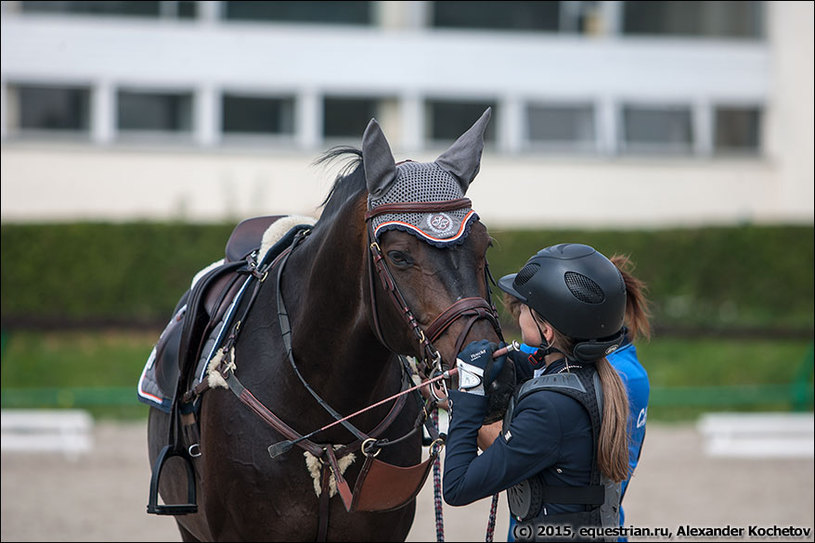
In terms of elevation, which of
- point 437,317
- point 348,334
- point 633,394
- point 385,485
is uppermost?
point 437,317

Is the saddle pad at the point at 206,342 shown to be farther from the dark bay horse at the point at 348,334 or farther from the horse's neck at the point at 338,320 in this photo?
the horse's neck at the point at 338,320

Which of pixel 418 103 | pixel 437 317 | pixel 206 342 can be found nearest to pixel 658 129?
pixel 418 103

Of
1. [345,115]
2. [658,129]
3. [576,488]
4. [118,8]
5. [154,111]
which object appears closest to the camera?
[576,488]

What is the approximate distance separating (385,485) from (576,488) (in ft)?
2.84

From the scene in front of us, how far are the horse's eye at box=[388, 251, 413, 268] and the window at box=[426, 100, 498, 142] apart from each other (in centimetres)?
1407

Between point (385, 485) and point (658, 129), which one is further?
point (658, 129)

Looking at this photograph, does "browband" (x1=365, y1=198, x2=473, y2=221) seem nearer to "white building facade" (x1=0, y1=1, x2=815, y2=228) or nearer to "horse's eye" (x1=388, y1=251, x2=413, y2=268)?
"horse's eye" (x1=388, y1=251, x2=413, y2=268)

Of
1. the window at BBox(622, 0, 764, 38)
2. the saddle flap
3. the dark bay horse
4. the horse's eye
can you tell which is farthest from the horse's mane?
the window at BBox(622, 0, 764, 38)

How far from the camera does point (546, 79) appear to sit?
1670cm

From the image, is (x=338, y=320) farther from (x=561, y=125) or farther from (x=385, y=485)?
(x=561, y=125)

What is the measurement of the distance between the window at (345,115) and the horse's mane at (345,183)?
13095 mm

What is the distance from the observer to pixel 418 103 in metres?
16.4

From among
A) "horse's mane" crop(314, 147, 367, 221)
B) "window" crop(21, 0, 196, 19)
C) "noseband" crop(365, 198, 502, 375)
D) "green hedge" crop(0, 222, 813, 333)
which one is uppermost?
"window" crop(21, 0, 196, 19)

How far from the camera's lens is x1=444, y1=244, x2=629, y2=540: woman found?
A: 8.23ft
